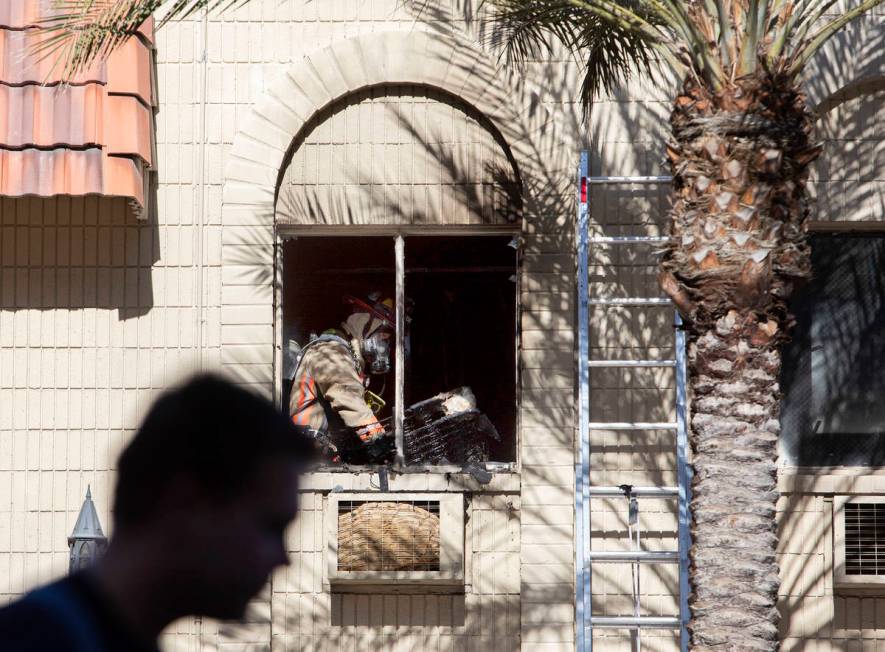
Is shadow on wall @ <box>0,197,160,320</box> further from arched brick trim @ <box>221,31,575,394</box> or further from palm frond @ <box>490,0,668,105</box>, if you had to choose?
palm frond @ <box>490,0,668,105</box>

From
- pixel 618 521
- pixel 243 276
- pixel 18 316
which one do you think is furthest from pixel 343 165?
pixel 618 521

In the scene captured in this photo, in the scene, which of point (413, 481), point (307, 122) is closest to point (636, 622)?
point (413, 481)

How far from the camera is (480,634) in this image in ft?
28.9

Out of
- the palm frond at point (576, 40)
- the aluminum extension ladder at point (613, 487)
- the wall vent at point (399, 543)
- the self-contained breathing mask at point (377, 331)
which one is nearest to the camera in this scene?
the palm frond at point (576, 40)

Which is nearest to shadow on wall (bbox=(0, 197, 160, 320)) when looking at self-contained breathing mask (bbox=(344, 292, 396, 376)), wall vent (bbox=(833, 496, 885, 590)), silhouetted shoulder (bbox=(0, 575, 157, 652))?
self-contained breathing mask (bbox=(344, 292, 396, 376))

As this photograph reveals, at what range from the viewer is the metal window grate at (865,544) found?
879 centimetres

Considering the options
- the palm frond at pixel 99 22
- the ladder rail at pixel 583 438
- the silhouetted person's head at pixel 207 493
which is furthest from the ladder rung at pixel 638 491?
the silhouetted person's head at pixel 207 493

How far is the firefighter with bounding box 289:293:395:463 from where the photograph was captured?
9164mm

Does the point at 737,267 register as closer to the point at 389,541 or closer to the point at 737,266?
the point at 737,266

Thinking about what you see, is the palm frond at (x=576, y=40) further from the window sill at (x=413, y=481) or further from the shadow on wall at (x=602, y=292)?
the window sill at (x=413, y=481)

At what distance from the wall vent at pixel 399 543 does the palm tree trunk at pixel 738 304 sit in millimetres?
2615

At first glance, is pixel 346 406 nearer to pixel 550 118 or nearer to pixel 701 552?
pixel 550 118

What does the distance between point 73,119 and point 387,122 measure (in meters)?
2.14

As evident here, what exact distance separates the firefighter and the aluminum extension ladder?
1527 millimetres
